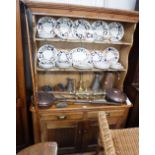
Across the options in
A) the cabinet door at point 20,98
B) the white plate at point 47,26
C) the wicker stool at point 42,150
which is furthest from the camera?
the white plate at point 47,26

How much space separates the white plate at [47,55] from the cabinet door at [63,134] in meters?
0.54

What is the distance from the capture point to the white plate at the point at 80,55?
5.54ft

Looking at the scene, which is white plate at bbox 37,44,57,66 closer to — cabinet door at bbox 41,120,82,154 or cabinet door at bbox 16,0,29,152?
cabinet door at bbox 16,0,29,152

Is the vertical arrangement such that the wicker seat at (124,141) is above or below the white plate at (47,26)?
below

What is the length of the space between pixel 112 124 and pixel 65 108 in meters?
0.54

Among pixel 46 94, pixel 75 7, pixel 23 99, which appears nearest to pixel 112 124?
pixel 46 94

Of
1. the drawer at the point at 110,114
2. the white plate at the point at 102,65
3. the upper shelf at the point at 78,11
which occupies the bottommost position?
the drawer at the point at 110,114

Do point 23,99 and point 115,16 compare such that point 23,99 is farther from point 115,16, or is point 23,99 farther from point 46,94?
point 115,16

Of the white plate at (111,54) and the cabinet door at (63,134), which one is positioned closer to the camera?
the cabinet door at (63,134)

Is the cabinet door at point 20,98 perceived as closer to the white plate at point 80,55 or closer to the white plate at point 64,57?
the white plate at point 64,57

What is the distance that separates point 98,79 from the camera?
1806mm

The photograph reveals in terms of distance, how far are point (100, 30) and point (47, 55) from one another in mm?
553

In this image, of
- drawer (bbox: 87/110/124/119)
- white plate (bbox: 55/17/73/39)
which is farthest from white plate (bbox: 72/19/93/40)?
drawer (bbox: 87/110/124/119)

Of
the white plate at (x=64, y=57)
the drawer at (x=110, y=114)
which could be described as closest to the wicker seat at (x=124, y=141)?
the drawer at (x=110, y=114)
